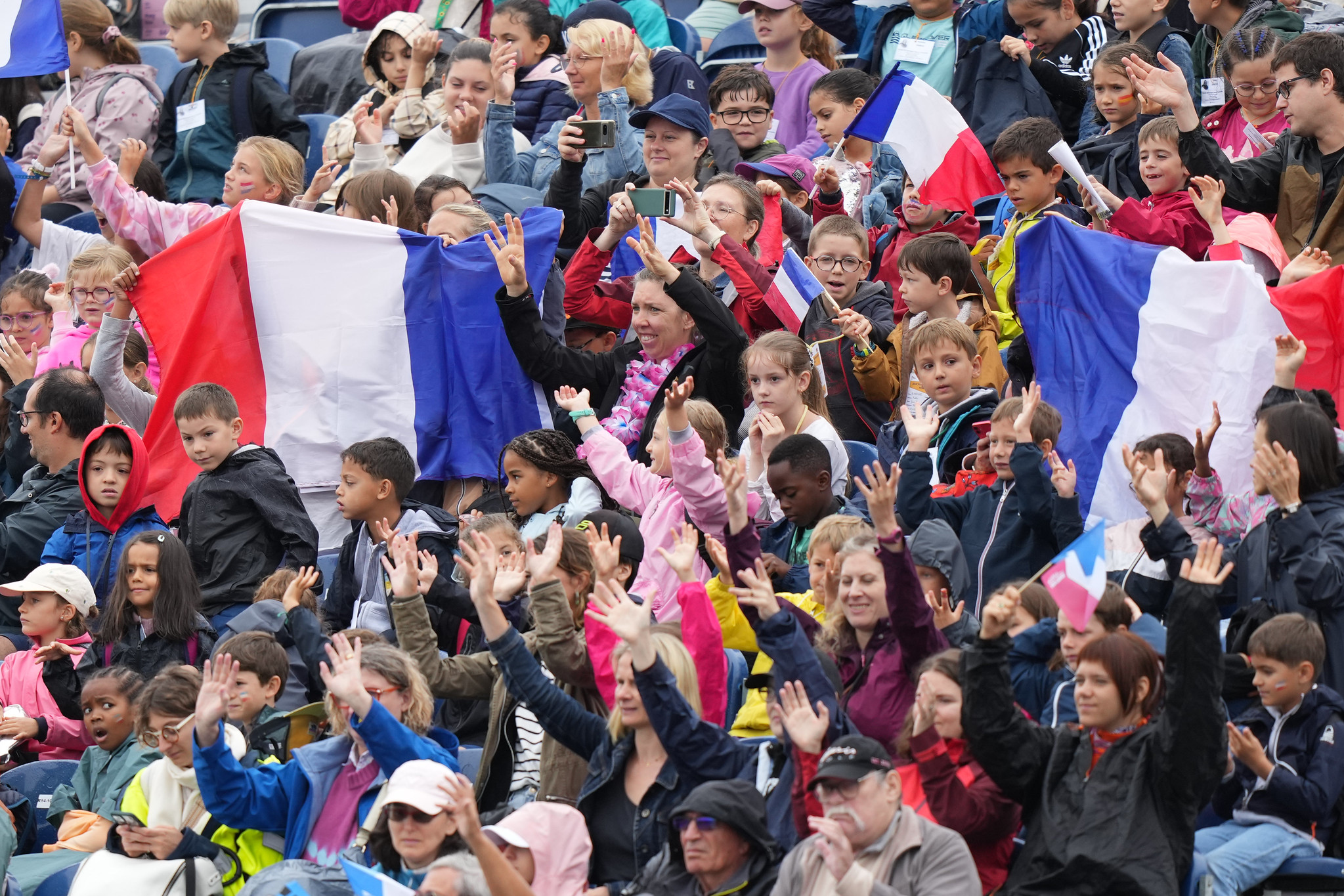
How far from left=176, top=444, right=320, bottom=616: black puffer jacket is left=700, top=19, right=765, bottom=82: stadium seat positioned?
17.8 feet

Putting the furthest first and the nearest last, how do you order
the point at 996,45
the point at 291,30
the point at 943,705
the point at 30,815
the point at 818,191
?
1. the point at 291,30
2. the point at 996,45
3. the point at 818,191
4. the point at 30,815
5. the point at 943,705

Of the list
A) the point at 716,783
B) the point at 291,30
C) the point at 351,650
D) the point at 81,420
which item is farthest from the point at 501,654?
the point at 291,30

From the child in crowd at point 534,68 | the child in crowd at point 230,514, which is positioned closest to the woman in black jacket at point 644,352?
the child in crowd at point 230,514

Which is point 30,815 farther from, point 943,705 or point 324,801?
→ point 943,705

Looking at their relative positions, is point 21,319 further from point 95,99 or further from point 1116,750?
point 1116,750

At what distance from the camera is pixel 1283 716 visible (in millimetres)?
5484

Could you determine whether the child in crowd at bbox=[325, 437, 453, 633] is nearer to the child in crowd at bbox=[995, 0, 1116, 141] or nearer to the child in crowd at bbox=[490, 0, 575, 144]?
the child in crowd at bbox=[490, 0, 575, 144]

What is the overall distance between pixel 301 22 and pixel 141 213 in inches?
202

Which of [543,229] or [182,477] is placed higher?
[543,229]

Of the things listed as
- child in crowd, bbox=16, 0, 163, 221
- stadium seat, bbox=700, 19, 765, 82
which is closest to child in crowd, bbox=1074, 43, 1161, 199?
stadium seat, bbox=700, 19, 765, 82

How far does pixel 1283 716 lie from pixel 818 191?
4.31 metres

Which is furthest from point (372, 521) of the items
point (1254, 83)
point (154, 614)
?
point (1254, 83)

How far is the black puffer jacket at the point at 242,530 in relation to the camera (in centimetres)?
747

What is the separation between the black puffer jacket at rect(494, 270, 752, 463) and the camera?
25.0 ft
